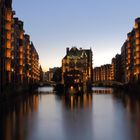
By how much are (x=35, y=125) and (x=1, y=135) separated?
9.42 m

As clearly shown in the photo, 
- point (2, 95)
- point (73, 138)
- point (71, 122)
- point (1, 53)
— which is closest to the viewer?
point (73, 138)

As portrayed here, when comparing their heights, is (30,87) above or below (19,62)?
below

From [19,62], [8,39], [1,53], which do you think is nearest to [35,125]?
[1,53]

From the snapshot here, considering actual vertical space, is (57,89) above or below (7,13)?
below

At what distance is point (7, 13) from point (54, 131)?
237 feet

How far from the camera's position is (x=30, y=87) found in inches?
7377

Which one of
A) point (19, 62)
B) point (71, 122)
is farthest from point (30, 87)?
point (71, 122)

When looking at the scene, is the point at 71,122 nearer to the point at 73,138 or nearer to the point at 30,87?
the point at 73,138

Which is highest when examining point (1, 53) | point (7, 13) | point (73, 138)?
point (7, 13)

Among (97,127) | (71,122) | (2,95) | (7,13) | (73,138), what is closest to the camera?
(73,138)

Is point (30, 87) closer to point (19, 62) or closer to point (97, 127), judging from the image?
point (19, 62)

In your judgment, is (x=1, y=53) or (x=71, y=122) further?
(x=1, y=53)

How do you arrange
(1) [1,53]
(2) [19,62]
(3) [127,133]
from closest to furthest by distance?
1. (3) [127,133]
2. (1) [1,53]
3. (2) [19,62]

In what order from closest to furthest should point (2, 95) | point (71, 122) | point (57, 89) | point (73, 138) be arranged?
1. point (73, 138)
2. point (71, 122)
3. point (2, 95)
4. point (57, 89)
